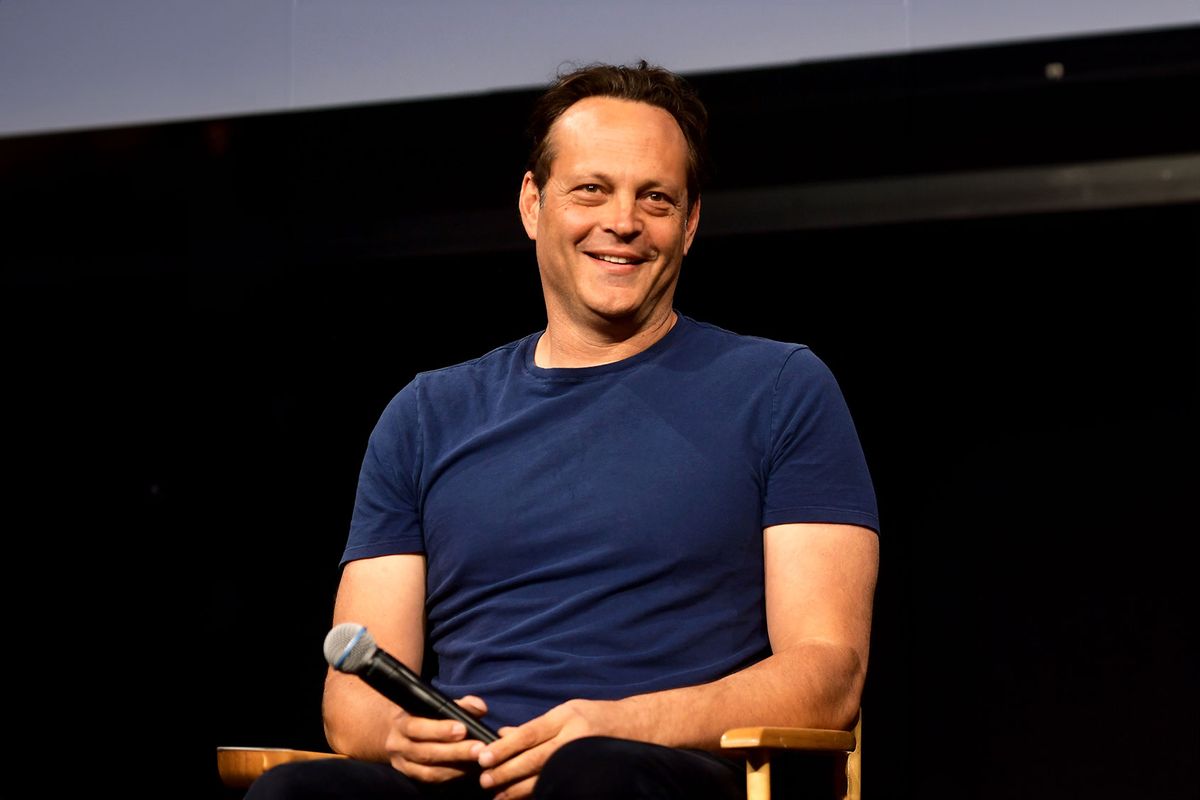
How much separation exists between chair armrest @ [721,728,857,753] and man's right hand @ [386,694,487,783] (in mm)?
290

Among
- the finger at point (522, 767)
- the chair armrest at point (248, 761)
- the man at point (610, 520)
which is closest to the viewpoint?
the finger at point (522, 767)

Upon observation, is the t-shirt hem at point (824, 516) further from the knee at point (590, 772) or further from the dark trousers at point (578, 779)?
the knee at point (590, 772)

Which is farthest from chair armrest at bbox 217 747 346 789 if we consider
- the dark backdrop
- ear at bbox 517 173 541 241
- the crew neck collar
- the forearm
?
the dark backdrop

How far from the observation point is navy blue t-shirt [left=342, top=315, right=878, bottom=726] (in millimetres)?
1701

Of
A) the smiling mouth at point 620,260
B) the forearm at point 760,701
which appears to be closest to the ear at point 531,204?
the smiling mouth at point 620,260

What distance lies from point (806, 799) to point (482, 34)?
1.79m

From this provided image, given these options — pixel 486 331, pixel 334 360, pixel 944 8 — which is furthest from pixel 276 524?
pixel 944 8

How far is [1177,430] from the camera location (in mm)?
3031

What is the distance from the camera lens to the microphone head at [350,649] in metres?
1.32

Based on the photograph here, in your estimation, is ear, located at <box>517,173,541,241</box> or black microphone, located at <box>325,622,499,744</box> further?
ear, located at <box>517,173,541,241</box>

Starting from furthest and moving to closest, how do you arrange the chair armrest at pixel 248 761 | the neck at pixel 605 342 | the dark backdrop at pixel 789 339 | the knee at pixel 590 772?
the dark backdrop at pixel 789 339 < the neck at pixel 605 342 < the chair armrest at pixel 248 761 < the knee at pixel 590 772

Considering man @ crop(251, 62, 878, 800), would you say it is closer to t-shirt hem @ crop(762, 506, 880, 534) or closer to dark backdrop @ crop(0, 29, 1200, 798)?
t-shirt hem @ crop(762, 506, 880, 534)

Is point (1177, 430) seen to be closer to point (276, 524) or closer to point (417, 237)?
point (417, 237)

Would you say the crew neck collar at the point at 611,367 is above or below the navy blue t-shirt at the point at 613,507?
above
